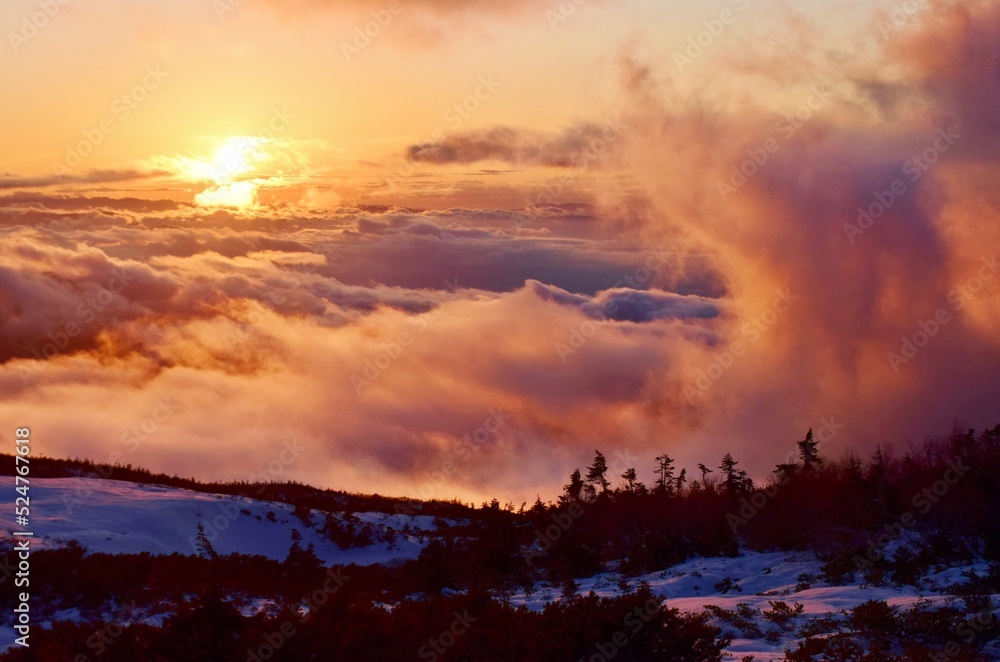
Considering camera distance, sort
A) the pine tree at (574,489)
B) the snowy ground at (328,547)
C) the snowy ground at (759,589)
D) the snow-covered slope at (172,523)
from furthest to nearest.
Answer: the pine tree at (574,489), the snow-covered slope at (172,523), the snowy ground at (328,547), the snowy ground at (759,589)

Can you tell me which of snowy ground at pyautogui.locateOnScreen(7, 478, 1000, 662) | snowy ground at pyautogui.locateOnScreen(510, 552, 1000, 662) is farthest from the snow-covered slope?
snowy ground at pyautogui.locateOnScreen(510, 552, 1000, 662)

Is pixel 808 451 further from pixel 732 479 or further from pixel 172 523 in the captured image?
pixel 172 523

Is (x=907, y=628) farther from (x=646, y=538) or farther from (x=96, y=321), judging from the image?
(x=96, y=321)

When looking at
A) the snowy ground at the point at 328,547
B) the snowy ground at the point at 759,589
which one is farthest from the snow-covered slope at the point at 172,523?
the snowy ground at the point at 759,589

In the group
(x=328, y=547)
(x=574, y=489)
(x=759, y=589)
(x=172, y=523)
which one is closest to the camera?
(x=759, y=589)

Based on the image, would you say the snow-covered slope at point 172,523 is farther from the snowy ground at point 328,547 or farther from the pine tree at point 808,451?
the pine tree at point 808,451

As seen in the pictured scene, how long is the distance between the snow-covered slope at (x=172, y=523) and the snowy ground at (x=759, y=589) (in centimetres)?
594

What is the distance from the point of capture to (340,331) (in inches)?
7505

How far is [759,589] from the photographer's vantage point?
1334cm

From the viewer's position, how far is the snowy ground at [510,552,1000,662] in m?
10.2

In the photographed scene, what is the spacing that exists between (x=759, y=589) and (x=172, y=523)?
36.8 ft

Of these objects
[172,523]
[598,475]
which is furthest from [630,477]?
[172,523]

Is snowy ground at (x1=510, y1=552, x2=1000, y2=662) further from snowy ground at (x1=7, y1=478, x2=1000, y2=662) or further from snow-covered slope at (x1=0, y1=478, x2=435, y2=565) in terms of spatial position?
snow-covered slope at (x1=0, y1=478, x2=435, y2=565)

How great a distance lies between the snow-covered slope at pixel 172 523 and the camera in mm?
14625
